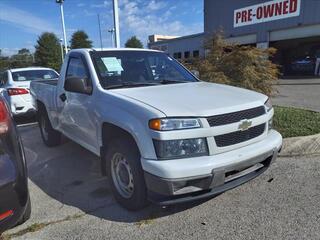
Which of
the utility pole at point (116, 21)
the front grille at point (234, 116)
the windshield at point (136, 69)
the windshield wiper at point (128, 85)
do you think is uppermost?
the utility pole at point (116, 21)

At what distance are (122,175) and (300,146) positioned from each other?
3.14 m

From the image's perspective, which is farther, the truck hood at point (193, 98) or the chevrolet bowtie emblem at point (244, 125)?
the chevrolet bowtie emblem at point (244, 125)

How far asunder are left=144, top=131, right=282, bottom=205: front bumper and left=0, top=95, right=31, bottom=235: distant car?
3.59 ft

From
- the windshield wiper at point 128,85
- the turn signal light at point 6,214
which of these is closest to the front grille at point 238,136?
the windshield wiper at point 128,85

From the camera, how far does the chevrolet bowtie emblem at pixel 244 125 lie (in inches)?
124

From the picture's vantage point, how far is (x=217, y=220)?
3.23m

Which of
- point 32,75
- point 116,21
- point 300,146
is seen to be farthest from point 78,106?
point 116,21

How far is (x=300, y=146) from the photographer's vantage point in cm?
511

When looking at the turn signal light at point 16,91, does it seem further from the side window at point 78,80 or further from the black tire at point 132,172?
the black tire at point 132,172

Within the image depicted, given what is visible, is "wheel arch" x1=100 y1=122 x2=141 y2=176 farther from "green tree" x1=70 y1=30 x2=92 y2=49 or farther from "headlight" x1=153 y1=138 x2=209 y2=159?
"green tree" x1=70 y1=30 x2=92 y2=49

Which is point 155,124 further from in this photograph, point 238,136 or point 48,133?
point 48,133

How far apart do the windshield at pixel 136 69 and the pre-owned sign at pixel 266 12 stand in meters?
19.9

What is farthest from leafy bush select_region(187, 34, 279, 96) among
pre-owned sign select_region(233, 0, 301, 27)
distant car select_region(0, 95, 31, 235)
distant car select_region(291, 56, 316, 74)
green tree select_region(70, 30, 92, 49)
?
green tree select_region(70, 30, 92, 49)

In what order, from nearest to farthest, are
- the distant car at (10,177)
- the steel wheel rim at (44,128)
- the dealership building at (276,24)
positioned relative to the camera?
the distant car at (10,177) < the steel wheel rim at (44,128) < the dealership building at (276,24)
